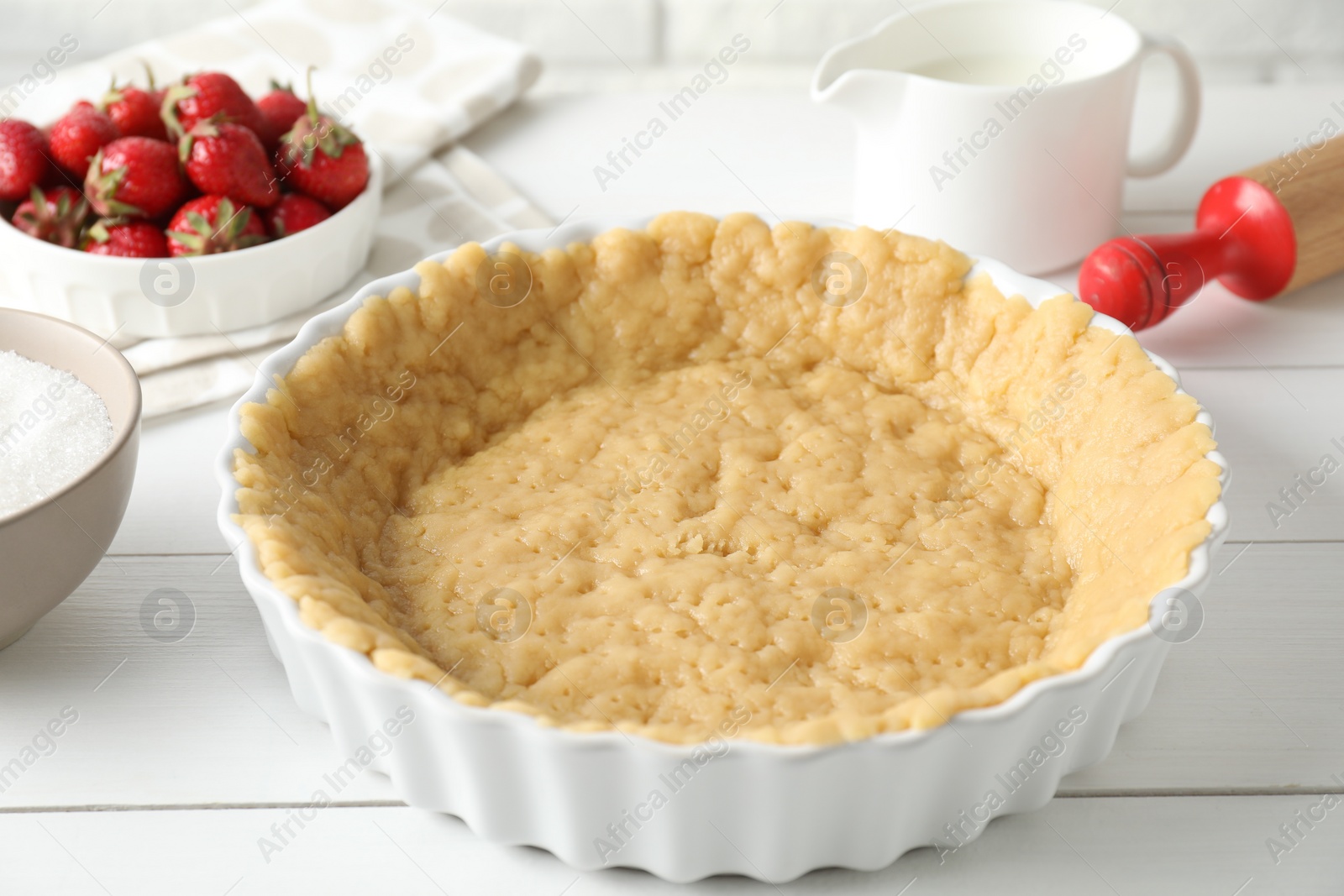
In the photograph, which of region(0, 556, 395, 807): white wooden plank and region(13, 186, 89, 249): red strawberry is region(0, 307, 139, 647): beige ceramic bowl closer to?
region(0, 556, 395, 807): white wooden plank

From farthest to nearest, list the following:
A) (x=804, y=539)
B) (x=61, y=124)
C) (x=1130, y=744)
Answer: (x=61, y=124) → (x=804, y=539) → (x=1130, y=744)

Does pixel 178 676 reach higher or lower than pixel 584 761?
lower

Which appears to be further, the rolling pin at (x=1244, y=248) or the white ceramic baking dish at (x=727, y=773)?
the rolling pin at (x=1244, y=248)

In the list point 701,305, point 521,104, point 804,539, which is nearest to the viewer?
point 804,539

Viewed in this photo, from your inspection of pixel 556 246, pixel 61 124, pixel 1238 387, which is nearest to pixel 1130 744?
pixel 1238 387

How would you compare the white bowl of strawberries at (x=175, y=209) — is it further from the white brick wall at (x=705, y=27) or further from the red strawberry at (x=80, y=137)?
the white brick wall at (x=705, y=27)

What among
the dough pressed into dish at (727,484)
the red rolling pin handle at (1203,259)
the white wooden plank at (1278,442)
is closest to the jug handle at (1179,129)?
the red rolling pin handle at (1203,259)

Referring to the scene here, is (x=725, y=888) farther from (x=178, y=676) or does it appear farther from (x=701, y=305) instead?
(x=701, y=305)
